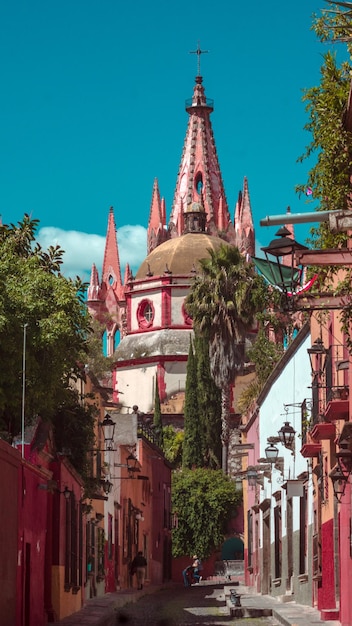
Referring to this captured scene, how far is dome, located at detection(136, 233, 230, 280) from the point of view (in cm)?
8812

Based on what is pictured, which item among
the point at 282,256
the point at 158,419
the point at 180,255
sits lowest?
the point at 282,256

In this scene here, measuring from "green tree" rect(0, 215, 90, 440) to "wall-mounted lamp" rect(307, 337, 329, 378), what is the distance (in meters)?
4.49

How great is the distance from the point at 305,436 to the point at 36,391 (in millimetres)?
5801

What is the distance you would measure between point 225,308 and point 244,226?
47.7 metres

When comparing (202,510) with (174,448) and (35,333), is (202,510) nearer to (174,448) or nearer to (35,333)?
(174,448)

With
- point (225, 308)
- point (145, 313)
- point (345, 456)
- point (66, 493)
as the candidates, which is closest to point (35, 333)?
point (66, 493)

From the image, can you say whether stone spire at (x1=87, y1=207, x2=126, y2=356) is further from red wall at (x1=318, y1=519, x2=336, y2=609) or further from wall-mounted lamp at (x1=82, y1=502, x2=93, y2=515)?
red wall at (x1=318, y1=519, x2=336, y2=609)

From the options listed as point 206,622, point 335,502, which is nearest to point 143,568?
point 206,622

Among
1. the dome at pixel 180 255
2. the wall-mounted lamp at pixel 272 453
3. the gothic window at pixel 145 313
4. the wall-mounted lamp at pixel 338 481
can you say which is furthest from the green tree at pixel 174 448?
the wall-mounted lamp at pixel 338 481

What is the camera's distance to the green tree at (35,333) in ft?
85.6

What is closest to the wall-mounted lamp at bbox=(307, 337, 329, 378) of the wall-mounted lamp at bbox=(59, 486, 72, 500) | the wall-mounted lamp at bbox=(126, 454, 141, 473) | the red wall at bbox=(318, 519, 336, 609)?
the red wall at bbox=(318, 519, 336, 609)

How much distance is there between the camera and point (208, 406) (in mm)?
69500

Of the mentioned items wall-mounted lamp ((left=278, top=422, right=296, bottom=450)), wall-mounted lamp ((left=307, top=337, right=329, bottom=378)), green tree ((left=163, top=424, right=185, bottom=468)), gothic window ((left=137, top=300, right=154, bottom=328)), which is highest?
gothic window ((left=137, top=300, right=154, bottom=328))

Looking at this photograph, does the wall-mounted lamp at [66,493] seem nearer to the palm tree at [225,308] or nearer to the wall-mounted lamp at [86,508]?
the wall-mounted lamp at [86,508]
